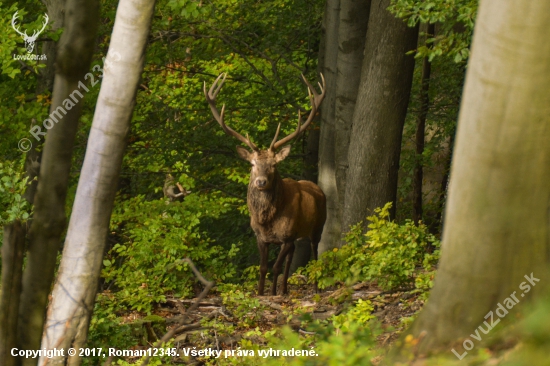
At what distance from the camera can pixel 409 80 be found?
10.8 metres

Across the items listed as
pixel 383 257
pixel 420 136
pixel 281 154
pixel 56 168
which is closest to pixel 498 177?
pixel 56 168

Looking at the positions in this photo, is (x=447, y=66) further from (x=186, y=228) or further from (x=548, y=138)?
(x=548, y=138)

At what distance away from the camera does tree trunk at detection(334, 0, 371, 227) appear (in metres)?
11.8

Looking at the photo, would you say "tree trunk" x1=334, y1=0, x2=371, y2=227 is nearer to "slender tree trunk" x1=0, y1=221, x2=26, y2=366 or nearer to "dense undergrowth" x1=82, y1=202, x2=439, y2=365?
"dense undergrowth" x1=82, y1=202, x2=439, y2=365

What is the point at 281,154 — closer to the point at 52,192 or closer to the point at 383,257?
the point at 383,257

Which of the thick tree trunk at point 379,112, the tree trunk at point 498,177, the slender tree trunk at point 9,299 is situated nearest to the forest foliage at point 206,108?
the thick tree trunk at point 379,112

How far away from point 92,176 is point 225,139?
35.4 feet

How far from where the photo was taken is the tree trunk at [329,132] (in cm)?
1305

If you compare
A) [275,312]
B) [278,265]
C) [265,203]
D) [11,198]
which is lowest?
[275,312]

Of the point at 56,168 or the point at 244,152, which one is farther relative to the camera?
the point at 244,152

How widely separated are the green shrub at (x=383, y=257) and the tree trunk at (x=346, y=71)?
2.57m

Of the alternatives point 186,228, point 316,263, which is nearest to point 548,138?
point 316,263

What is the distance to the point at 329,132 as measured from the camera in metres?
13.2

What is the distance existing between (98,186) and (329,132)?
30.7ft
